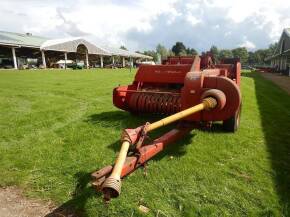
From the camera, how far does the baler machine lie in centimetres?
309

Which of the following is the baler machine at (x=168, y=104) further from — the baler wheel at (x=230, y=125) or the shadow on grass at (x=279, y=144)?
the shadow on grass at (x=279, y=144)

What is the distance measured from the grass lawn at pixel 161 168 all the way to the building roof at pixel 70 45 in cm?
4044

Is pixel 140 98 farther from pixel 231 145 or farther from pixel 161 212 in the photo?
pixel 161 212

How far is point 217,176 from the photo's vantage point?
161 inches

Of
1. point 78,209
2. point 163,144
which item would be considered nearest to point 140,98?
point 163,144

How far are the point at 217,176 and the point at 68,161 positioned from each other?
2.17m

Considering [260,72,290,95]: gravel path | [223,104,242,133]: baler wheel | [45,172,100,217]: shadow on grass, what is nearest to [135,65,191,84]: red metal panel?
[223,104,242,133]: baler wheel

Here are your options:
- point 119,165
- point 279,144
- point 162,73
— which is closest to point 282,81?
point 162,73

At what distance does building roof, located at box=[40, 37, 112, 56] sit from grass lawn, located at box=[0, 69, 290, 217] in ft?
133

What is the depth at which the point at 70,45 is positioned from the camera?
4956 centimetres

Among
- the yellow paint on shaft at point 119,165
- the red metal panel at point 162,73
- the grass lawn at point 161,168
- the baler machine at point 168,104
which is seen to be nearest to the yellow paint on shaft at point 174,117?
the baler machine at point 168,104

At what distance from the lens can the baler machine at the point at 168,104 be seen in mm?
3088

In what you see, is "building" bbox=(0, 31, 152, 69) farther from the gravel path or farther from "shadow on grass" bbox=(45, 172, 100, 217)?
"shadow on grass" bbox=(45, 172, 100, 217)

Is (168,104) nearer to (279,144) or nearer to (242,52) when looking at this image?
(279,144)
